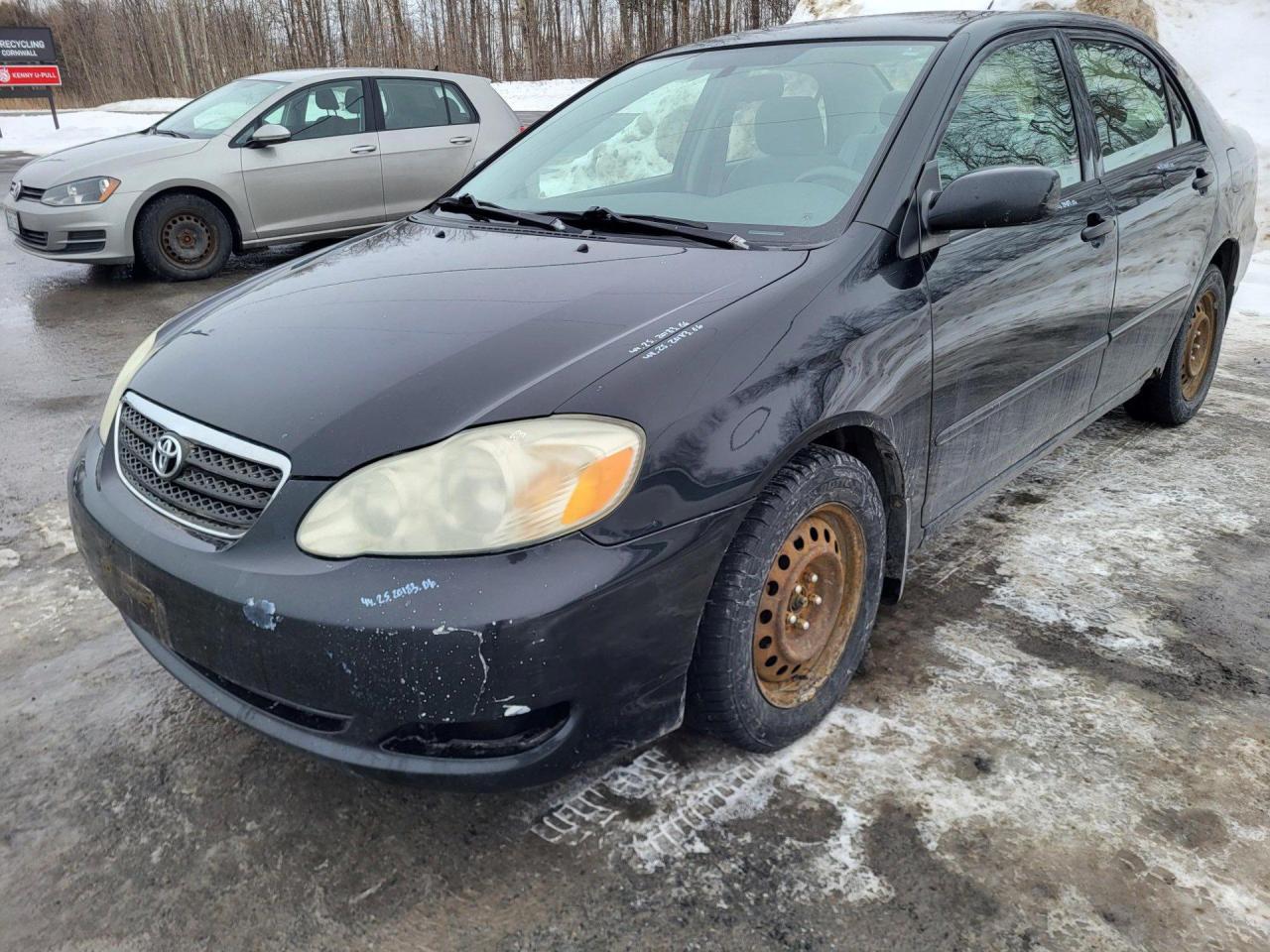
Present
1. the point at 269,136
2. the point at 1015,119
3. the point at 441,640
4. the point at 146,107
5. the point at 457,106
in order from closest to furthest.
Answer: the point at 441,640, the point at 1015,119, the point at 269,136, the point at 457,106, the point at 146,107

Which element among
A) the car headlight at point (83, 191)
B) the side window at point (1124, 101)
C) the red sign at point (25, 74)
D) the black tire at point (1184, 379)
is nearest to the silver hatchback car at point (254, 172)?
the car headlight at point (83, 191)

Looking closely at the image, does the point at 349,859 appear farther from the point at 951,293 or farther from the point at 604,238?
the point at 951,293

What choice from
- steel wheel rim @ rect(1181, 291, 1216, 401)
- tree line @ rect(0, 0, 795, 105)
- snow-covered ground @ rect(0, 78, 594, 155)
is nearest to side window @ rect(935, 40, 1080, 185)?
steel wheel rim @ rect(1181, 291, 1216, 401)

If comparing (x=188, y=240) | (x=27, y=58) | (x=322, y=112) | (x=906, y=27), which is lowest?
(x=188, y=240)

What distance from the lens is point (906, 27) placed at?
9.57 ft

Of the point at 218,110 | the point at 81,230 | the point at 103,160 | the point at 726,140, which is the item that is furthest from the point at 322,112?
the point at 726,140

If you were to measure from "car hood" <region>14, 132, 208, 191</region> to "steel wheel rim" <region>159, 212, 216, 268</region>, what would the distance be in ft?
1.36

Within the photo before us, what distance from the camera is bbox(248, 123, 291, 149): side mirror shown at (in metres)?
7.36

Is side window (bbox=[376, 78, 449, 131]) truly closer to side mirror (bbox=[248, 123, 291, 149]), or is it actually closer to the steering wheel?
side mirror (bbox=[248, 123, 291, 149])

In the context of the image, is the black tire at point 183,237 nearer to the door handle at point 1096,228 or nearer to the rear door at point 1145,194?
the rear door at point 1145,194

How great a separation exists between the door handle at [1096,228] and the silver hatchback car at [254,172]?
6.07 metres

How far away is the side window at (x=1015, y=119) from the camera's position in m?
2.65

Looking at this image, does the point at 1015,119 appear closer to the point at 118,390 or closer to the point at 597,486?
the point at 597,486

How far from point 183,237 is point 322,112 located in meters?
1.45
